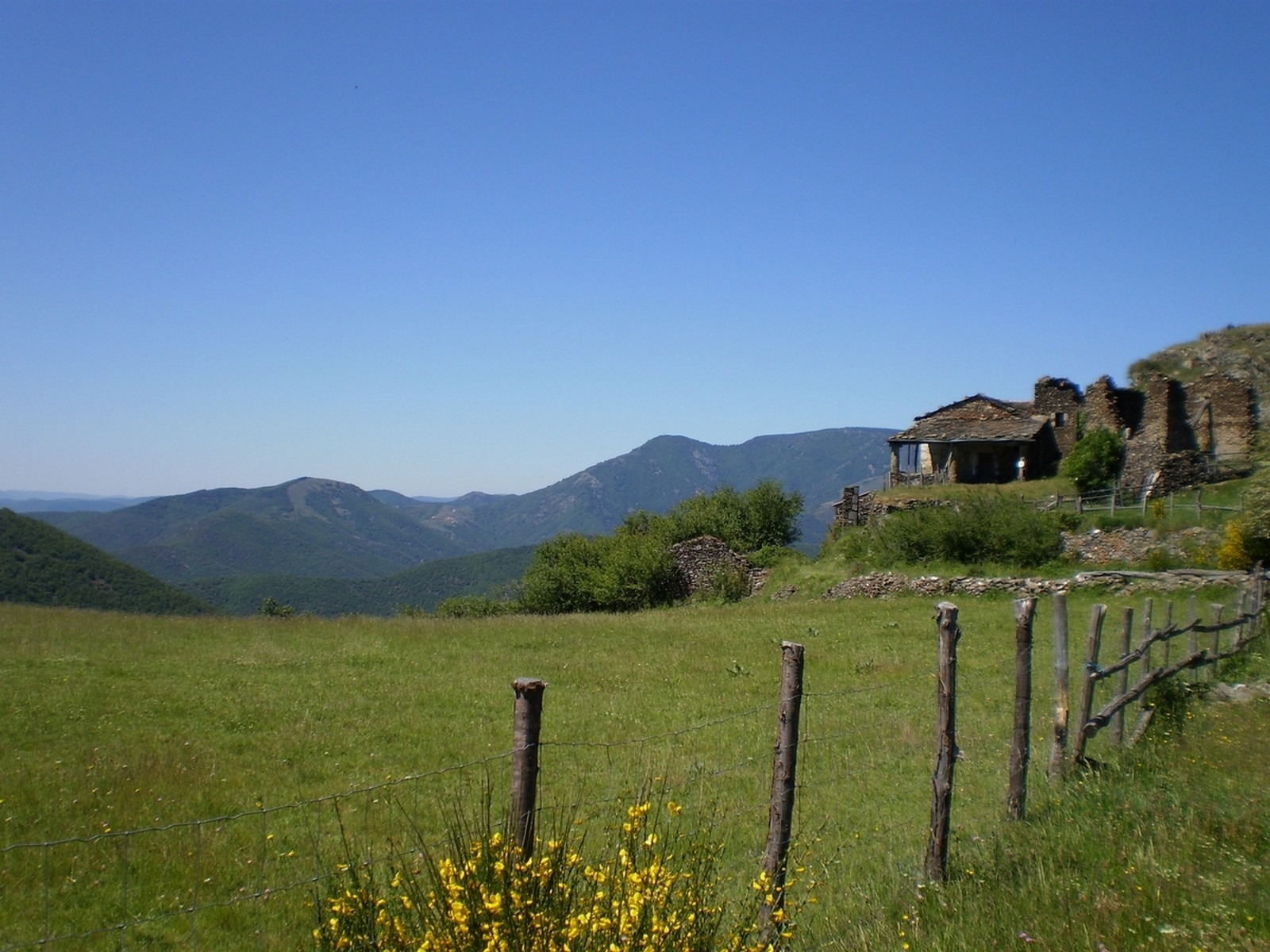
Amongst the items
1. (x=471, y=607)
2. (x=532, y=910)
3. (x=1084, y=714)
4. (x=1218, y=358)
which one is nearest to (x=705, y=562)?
(x=471, y=607)

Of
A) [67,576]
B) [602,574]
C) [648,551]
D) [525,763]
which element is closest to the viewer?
[525,763]

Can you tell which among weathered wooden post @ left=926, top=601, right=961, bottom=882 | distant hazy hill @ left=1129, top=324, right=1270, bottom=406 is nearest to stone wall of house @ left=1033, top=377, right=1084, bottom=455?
distant hazy hill @ left=1129, top=324, right=1270, bottom=406

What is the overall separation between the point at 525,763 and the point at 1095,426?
135 feet

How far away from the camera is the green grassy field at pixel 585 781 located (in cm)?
533

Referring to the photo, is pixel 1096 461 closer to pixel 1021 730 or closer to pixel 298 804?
pixel 1021 730

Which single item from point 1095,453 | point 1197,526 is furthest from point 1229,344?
point 1197,526

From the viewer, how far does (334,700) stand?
14570mm

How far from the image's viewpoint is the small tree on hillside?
118ft

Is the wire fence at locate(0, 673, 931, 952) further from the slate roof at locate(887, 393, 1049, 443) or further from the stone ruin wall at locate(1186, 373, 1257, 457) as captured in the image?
the stone ruin wall at locate(1186, 373, 1257, 457)

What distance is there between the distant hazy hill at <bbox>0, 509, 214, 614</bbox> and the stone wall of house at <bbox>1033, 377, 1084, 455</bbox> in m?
72.7

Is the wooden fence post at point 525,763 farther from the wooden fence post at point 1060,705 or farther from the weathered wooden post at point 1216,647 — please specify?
the weathered wooden post at point 1216,647

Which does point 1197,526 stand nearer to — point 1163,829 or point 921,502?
point 921,502

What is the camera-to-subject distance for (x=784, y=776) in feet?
16.3

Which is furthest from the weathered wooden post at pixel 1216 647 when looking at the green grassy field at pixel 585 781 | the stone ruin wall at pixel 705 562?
the stone ruin wall at pixel 705 562
